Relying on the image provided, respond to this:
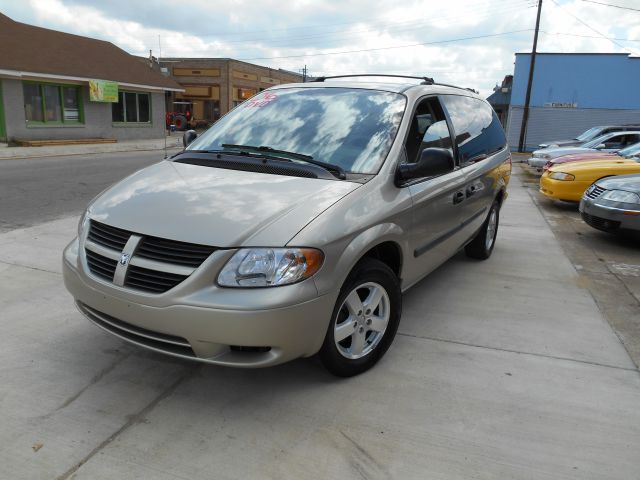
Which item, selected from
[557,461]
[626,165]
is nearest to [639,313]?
[557,461]

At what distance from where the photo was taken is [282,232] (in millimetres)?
2697

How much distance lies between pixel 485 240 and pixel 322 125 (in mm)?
2912

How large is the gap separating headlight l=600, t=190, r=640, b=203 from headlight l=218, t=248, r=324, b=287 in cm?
564

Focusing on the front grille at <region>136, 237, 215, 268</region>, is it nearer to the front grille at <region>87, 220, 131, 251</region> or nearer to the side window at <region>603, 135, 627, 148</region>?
the front grille at <region>87, 220, 131, 251</region>

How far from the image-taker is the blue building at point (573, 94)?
29391mm

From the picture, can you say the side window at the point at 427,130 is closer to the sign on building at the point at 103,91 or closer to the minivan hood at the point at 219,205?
the minivan hood at the point at 219,205

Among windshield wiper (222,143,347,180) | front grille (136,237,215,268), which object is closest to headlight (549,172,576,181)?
windshield wiper (222,143,347,180)

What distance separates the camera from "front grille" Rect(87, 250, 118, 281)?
2873 mm

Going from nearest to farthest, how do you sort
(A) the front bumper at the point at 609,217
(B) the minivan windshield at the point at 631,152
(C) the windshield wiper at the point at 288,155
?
(C) the windshield wiper at the point at 288,155, (A) the front bumper at the point at 609,217, (B) the minivan windshield at the point at 631,152

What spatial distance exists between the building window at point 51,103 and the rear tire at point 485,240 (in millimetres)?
21820

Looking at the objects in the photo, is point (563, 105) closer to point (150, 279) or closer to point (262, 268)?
point (262, 268)

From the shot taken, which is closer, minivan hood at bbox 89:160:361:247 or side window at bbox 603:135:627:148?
minivan hood at bbox 89:160:361:247

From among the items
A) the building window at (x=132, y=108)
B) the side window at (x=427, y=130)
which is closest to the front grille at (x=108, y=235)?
the side window at (x=427, y=130)

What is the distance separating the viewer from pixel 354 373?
3.23 metres
